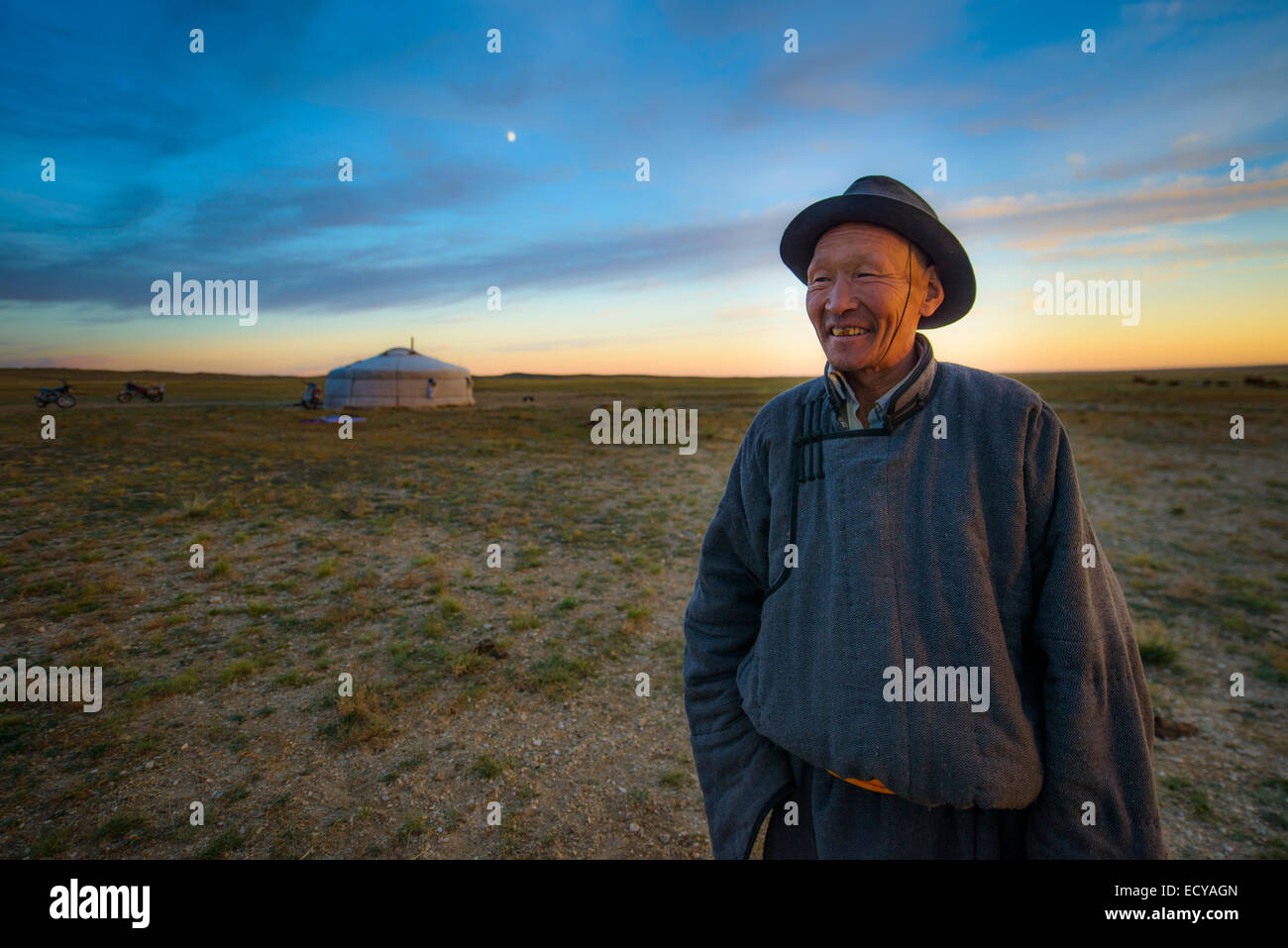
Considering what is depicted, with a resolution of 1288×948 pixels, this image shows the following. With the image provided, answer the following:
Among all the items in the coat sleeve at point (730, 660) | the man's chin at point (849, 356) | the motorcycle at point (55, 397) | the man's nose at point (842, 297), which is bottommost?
the coat sleeve at point (730, 660)

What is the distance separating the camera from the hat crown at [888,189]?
5.61 feet

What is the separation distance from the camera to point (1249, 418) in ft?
98.1

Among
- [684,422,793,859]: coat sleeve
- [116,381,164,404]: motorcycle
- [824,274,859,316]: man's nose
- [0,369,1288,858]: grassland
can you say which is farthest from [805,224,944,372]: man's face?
[116,381,164,404]: motorcycle

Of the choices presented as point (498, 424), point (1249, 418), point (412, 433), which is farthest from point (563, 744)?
point (1249, 418)

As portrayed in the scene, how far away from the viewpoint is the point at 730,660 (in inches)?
76.9

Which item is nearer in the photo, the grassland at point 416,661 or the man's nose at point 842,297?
the man's nose at point 842,297

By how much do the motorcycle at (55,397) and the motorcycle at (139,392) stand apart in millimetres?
5872

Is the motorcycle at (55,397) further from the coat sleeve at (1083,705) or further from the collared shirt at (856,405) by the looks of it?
the coat sleeve at (1083,705)

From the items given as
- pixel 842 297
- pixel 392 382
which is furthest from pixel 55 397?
pixel 842 297

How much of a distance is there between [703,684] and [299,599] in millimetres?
6060

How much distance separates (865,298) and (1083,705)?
112cm

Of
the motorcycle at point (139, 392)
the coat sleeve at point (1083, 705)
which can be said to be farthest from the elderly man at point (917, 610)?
the motorcycle at point (139, 392)

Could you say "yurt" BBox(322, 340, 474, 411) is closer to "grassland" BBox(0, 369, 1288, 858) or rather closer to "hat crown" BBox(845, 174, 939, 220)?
"grassland" BBox(0, 369, 1288, 858)
